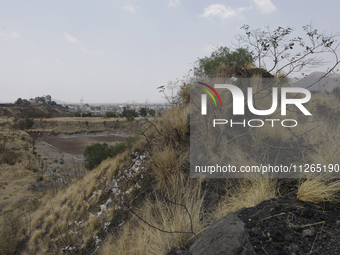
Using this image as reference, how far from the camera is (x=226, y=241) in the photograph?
193 cm

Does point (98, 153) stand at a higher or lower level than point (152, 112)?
lower

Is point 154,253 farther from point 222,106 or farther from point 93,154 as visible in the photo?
point 93,154

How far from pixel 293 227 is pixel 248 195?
93 centimetres

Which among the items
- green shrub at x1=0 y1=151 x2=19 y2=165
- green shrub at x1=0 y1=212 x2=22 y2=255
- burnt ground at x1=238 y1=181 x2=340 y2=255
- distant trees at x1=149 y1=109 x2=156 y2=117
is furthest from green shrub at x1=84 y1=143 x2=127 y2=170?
burnt ground at x1=238 y1=181 x2=340 y2=255

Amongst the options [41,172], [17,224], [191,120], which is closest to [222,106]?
[191,120]

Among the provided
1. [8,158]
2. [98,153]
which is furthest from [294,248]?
[8,158]

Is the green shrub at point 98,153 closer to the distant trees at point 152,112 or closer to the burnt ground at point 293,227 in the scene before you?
the distant trees at point 152,112

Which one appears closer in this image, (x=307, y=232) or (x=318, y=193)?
(x=307, y=232)

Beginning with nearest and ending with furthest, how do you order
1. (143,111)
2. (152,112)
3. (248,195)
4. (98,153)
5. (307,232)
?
(307,232) < (248,195) < (143,111) < (152,112) < (98,153)

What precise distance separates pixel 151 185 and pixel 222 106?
8.73 feet

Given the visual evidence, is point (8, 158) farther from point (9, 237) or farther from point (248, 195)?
point (248, 195)

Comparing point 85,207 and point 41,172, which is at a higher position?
point 85,207

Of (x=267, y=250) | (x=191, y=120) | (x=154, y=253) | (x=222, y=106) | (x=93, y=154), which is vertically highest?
(x=222, y=106)

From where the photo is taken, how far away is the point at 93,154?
1683 cm
